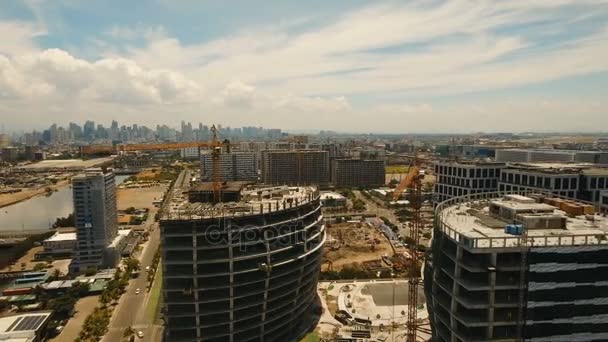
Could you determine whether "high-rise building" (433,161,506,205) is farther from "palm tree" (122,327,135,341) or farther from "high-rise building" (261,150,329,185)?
"high-rise building" (261,150,329,185)

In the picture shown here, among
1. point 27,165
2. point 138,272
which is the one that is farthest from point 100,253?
point 27,165

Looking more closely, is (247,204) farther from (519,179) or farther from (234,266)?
(519,179)

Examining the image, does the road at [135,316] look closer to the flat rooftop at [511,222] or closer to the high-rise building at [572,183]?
the flat rooftop at [511,222]

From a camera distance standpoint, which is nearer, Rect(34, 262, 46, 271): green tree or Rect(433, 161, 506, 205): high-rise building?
Rect(34, 262, 46, 271): green tree

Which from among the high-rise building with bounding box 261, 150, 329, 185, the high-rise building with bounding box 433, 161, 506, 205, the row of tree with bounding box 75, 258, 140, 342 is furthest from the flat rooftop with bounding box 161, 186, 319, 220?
the high-rise building with bounding box 261, 150, 329, 185

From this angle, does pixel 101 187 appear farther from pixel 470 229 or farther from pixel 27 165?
pixel 27 165

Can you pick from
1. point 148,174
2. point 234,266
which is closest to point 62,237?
point 234,266
